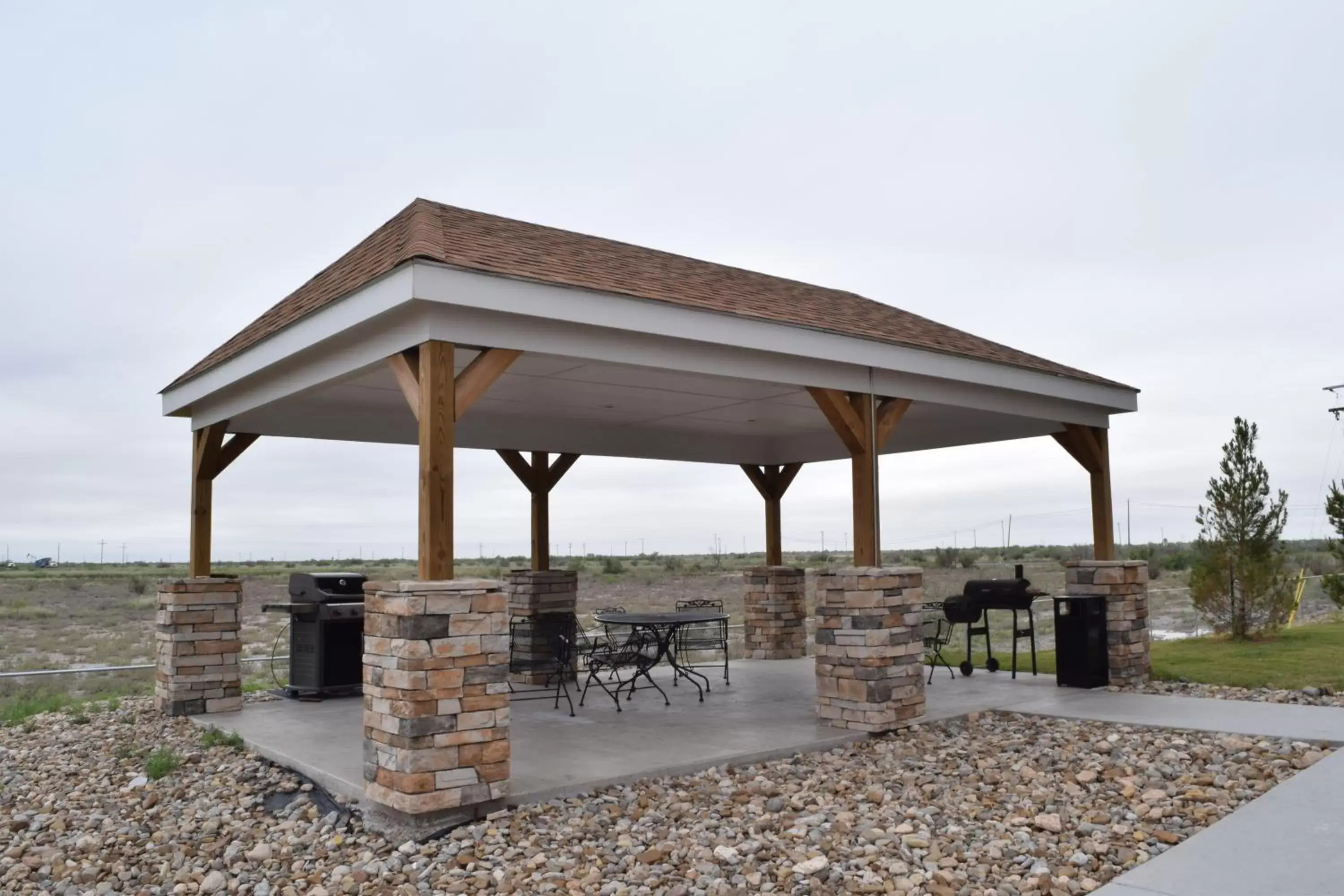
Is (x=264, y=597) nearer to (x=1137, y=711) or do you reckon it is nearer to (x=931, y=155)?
(x=931, y=155)

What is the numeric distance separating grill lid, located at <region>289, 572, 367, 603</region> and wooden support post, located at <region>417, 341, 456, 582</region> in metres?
3.70

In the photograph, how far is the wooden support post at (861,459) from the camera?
22.7 ft

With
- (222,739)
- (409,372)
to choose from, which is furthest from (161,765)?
(409,372)

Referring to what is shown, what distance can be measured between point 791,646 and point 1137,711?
16.0ft

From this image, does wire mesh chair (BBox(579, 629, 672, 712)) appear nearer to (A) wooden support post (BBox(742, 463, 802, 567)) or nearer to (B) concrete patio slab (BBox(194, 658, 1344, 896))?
(B) concrete patio slab (BBox(194, 658, 1344, 896))

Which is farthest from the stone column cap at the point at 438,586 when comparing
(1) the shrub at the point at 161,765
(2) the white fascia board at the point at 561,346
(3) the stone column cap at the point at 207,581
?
(3) the stone column cap at the point at 207,581

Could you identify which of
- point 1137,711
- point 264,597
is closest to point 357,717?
point 1137,711

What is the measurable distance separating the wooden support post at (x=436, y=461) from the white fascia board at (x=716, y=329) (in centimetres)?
33

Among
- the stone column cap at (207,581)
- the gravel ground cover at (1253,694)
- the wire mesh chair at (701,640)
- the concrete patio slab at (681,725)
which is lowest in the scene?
the gravel ground cover at (1253,694)

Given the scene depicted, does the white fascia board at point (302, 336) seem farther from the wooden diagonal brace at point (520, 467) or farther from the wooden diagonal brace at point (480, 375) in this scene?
the wooden diagonal brace at point (520, 467)

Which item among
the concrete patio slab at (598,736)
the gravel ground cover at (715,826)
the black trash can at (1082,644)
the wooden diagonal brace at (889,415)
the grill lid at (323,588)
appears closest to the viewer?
the gravel ground cover at (715,826)

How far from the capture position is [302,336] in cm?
575

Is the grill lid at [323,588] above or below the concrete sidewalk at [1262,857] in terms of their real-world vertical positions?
above

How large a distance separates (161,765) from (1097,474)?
8.18 meters
